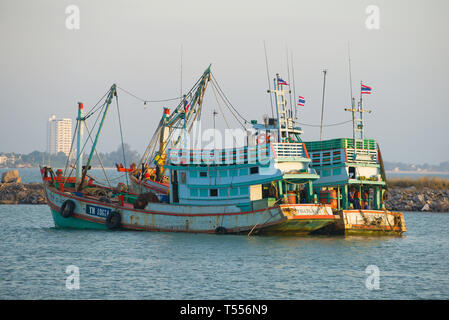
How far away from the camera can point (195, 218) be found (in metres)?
40.2

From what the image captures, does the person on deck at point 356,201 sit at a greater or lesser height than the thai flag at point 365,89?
lesser

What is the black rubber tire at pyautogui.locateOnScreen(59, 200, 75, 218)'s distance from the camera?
45.2 meters

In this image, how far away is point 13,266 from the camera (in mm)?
30234

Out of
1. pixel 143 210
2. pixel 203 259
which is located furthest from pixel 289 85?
pixel 203 259

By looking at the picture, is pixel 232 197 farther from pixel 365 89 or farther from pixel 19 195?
pixel 19 195

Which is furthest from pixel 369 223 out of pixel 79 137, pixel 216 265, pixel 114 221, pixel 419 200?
pixel 419 200

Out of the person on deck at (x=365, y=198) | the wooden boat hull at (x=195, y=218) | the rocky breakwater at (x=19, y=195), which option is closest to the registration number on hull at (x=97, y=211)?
the wooden boat hull at (x=195, y=218)

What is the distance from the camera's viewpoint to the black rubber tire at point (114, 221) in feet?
142

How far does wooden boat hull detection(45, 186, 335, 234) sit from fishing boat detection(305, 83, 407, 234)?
8.13 ft

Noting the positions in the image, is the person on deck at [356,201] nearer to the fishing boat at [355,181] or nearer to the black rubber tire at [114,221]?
the fishing boat at [355,181]

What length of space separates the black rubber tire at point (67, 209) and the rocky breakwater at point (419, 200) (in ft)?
124

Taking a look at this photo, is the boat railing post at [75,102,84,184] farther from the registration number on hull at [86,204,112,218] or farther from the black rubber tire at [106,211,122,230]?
the black rubber tire at [106,211,122,230]

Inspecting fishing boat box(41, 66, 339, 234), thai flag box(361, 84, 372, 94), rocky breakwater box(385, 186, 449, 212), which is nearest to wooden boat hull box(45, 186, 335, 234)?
fishing boat box(41, 66, 339, 234)
